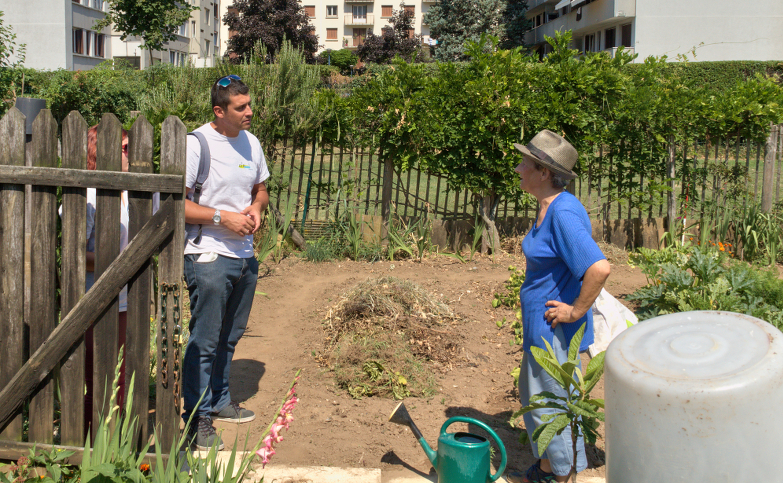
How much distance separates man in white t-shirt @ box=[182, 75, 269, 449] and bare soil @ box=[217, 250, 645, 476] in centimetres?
36

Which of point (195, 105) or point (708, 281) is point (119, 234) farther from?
point (195, 105)

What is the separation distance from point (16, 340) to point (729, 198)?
7568 millimetres

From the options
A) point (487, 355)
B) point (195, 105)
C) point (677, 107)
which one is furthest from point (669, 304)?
point (195, 105)

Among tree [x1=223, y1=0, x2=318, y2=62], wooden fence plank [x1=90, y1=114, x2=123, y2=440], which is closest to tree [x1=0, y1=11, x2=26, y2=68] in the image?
wooden fence plank [x1=90, y1=114, x2=123, y2=440]

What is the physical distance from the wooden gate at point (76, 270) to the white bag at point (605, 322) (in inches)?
72.7

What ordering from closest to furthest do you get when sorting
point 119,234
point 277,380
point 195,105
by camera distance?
1. point 119,234
2. point 277,380
3. point 195,105

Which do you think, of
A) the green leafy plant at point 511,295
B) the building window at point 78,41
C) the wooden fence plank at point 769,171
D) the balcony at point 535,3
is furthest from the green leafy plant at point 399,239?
the balcony at point 535,3

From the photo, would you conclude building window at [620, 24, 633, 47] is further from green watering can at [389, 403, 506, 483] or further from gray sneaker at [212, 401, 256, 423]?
green watering can at [389, 403, 506, 483]

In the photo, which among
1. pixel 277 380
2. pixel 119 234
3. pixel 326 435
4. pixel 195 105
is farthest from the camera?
pixel 195 105

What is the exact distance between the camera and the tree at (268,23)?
42.8m

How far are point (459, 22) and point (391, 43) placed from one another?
6.24m

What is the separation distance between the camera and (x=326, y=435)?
340 centimetres

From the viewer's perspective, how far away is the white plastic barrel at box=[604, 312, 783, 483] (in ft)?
5.01

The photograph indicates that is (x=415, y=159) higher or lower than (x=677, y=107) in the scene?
lower
